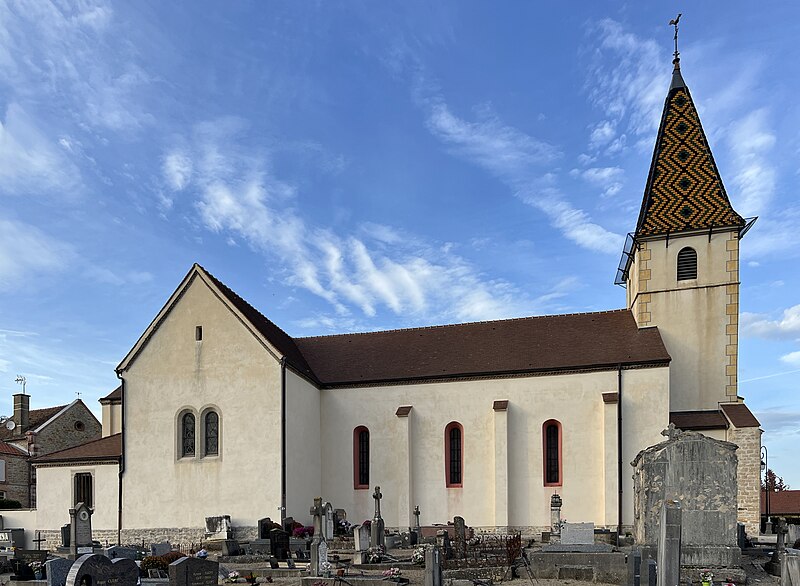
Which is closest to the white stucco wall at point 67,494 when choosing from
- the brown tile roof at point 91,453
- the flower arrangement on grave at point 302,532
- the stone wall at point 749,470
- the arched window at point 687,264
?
the brown tile roof at point 91,453

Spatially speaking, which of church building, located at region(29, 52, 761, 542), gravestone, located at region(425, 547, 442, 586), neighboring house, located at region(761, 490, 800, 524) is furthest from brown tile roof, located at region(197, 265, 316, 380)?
neighboring house, located at region(761, 490, 800, 524)

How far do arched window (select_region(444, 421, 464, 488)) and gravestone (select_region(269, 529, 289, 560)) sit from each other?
8.00 m

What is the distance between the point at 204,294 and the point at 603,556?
1787 cm

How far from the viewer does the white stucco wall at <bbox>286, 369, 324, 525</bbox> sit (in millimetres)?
24234

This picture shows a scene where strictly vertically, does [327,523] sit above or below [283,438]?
below

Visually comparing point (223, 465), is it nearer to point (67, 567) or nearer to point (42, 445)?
point (67, 567)

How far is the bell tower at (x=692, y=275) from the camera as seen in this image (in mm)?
25125

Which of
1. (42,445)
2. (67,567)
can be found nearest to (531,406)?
(67,567)

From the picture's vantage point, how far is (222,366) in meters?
25.1

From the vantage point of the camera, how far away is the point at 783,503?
1746 inches

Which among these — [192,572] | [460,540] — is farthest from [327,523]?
[192,572]

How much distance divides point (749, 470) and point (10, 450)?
35.7 m

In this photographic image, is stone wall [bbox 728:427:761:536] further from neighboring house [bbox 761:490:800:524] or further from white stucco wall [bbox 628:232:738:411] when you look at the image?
neighboring house [bbox 761:490:800:524]

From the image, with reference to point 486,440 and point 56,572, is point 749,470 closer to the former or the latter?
point 486,440
